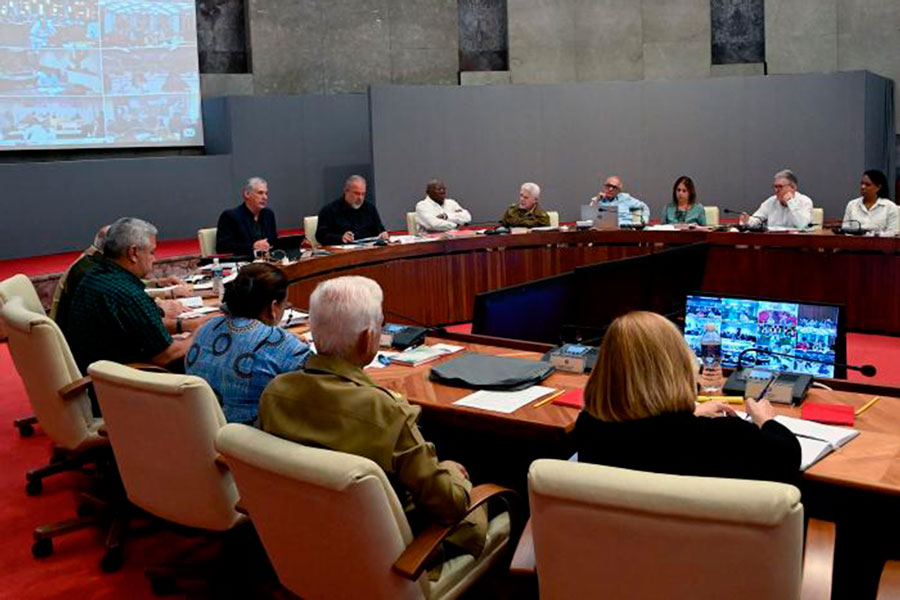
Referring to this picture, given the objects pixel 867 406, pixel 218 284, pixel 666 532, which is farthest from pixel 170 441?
pixel 218 284

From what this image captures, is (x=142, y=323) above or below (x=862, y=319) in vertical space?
above

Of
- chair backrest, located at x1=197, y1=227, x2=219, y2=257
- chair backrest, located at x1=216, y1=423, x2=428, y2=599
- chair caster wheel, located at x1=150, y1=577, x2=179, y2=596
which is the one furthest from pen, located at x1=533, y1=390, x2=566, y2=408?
chair backrest, located at x1=197, y1=227, x2=219, y2=257

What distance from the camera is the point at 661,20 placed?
11.5 meters

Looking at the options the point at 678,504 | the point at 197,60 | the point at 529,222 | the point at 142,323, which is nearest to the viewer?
the point at 678,504

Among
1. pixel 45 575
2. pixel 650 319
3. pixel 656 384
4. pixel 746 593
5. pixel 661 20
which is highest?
pixel 661 20

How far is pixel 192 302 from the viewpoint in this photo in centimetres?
486

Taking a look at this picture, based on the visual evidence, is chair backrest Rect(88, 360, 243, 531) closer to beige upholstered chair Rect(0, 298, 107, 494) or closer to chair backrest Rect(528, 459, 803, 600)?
beige upholstered chair Rect(0, 298, 107, 494)

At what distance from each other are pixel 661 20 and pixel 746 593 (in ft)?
35.4

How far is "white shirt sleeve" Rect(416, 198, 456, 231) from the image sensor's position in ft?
26.8

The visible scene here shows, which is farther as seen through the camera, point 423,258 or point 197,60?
point 197,60

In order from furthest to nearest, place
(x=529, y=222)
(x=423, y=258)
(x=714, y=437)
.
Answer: (x=529, y=222)
(x=423, y=258)
(x=714, y=437)

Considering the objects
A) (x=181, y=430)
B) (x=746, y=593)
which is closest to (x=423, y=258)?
(x=181, y=430)

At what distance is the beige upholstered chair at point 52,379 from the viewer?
10.9ft

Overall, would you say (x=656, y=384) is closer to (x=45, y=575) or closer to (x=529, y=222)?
(x=45, y=575)
